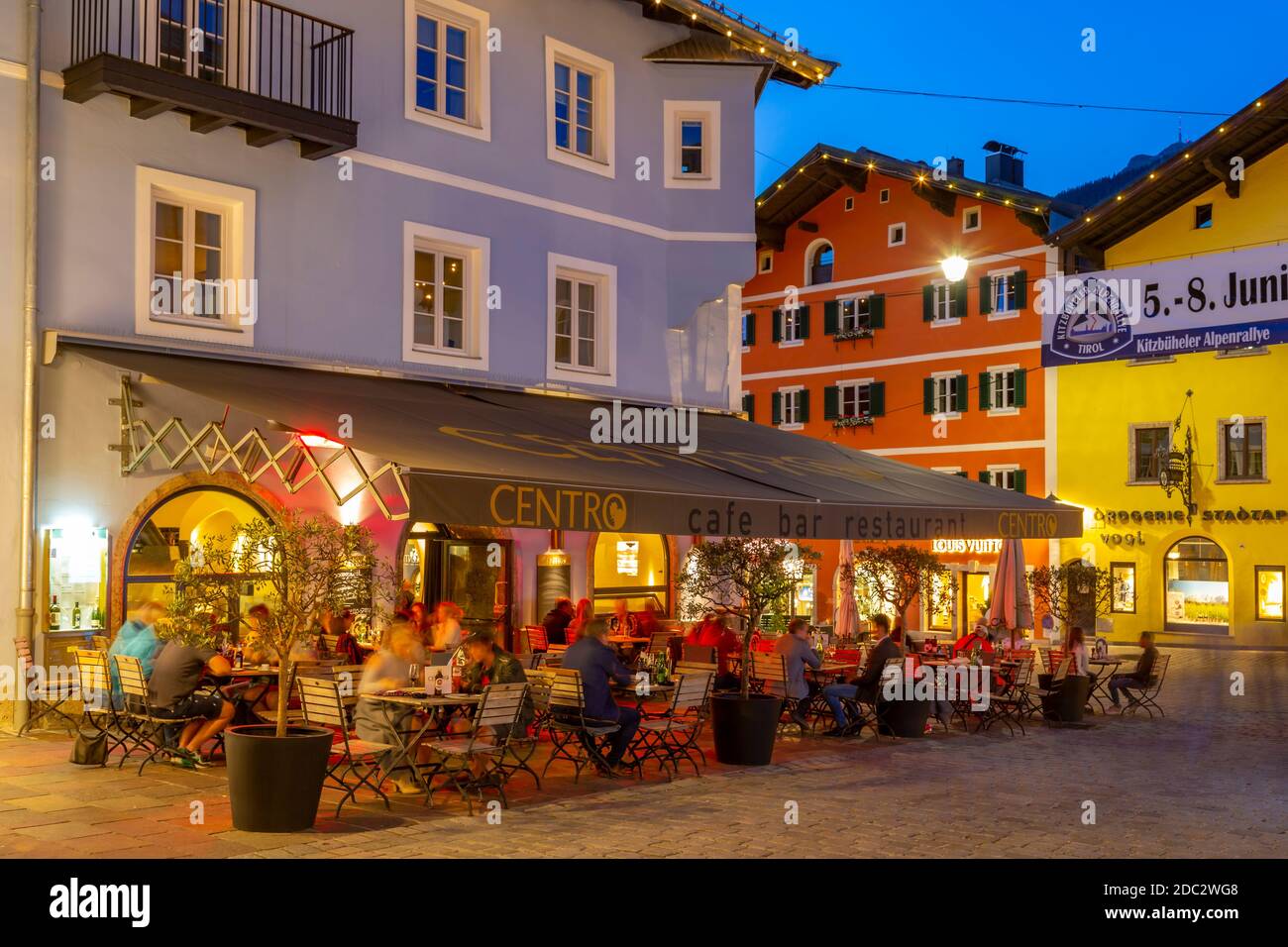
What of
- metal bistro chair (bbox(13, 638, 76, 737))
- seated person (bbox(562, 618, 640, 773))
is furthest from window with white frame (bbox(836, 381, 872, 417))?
metal bistro chair (bbox(13, 638, 76, 737))

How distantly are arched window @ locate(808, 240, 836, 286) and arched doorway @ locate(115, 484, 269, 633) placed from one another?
85.2 feet

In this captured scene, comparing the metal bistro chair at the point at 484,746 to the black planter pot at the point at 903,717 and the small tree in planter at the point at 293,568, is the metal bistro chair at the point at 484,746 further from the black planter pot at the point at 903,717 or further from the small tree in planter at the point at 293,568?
the black planter pot at the point at 903,717

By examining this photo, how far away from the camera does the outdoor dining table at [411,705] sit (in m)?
9.48

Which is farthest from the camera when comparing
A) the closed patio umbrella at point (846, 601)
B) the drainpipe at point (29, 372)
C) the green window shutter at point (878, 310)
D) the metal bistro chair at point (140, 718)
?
the green window shutter at point (878, 310)

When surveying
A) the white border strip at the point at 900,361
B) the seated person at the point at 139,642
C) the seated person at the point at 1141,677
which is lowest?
the seated person at the point at 1141,677

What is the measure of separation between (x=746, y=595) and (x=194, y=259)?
22.0 feet

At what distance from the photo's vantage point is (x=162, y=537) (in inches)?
539

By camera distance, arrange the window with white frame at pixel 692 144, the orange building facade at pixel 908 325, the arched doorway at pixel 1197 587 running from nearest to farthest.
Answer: the window with white frame at pixel 692 144 < the arched doorway at pixel 1197 587 < the orange building facade at pixel 908 325

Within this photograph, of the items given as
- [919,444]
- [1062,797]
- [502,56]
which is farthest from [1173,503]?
[1062,797]

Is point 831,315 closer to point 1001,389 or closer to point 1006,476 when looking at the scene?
point 1001,389

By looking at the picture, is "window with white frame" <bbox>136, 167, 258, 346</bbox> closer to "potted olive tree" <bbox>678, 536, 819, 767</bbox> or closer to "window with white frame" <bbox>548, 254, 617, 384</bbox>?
"window with white frame" <bbox>548, 254, 617, 384</bbox>

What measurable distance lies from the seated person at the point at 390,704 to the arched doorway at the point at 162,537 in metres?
3.43

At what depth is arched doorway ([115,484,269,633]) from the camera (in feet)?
43.2

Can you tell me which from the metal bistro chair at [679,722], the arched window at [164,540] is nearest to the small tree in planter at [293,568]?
the metal bistro chair at [679,722]
